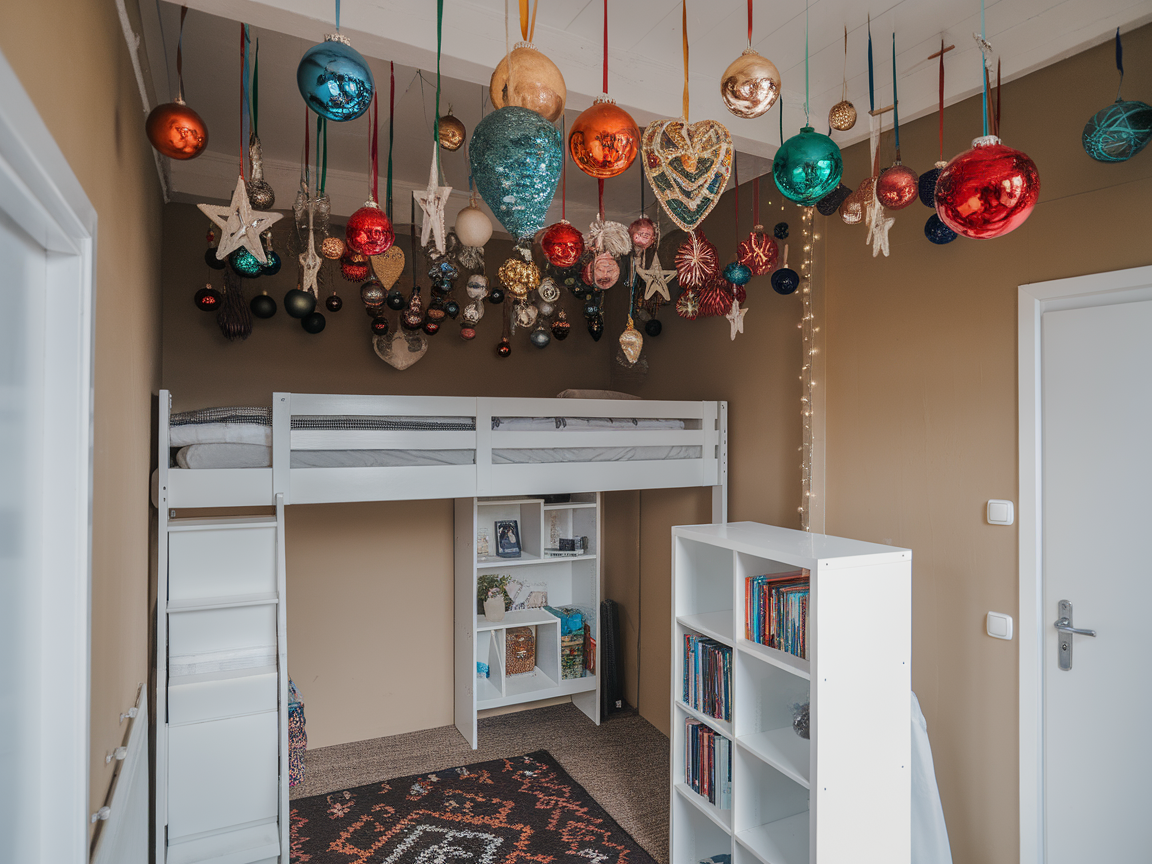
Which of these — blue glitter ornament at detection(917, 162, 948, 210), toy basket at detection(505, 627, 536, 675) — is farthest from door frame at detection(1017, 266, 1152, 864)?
toy basket at detection(505, 627, 536, 675)

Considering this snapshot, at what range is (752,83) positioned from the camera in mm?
1325

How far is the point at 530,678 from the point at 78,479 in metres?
3.09

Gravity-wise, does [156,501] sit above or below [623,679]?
above

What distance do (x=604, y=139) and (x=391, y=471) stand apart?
1611 millimetres

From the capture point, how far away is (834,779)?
74.7 inches

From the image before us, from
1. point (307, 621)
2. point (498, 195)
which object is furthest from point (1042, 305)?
point (307, 621)

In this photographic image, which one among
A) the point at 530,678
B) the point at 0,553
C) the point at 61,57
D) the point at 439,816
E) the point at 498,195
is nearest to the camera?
the point at 0,553

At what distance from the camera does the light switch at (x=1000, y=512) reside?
2.13 m

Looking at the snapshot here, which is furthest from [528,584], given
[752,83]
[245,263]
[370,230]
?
[752,83]

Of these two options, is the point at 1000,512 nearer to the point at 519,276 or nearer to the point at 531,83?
the point at 519,276

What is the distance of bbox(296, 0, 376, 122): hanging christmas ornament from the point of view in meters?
1.13

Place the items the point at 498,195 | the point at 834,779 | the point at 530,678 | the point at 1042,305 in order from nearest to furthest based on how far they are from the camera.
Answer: the point at 498,195 → the point at 834,779 → the point at 1042,305 → the point at 530,678

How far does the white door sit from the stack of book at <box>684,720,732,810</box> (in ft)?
3.02

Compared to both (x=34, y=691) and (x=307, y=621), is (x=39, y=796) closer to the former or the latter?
(x=34, y=691)
